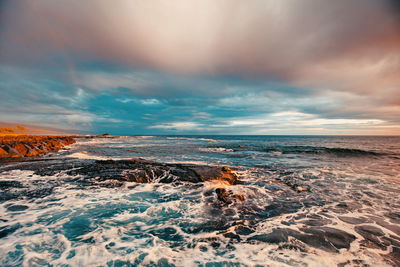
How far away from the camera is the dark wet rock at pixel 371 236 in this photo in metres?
4.65

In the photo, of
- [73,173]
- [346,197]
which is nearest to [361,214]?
[346,197]

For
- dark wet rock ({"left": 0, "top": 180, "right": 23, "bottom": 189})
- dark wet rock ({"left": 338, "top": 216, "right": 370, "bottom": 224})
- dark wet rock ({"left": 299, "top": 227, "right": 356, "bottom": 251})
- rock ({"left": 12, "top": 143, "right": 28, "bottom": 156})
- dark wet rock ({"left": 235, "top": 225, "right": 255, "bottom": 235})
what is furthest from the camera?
rock ({"left": 12, "top": 143, "right": 28, "bottom": 156})

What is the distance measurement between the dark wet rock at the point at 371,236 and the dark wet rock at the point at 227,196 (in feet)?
12.5

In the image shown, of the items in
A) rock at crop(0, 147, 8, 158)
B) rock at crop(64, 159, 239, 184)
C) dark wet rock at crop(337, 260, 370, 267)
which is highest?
rock at crop(0, 147, 8, 158)

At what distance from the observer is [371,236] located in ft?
16.6

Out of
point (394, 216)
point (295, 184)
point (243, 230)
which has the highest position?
point (243, 230)

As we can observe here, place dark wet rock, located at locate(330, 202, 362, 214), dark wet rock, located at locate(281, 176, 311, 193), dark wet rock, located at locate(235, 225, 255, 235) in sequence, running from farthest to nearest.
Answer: dark wet rock, located at locate(281, 176, 311, 193), dark wet rock, located at locate(330, 202, 362, 214), dark wet rock, located at locate(235, 225, 255, 235)

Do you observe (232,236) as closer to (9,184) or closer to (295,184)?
(295,184)

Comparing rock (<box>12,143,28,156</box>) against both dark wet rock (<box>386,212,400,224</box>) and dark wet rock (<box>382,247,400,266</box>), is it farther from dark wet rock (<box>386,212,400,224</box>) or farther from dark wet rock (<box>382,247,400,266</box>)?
dark wet rock (<box>386,212,400,224</box>)

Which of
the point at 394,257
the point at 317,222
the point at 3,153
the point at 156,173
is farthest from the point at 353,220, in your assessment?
the point at 3,153

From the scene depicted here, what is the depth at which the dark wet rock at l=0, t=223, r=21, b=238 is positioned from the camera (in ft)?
15.5

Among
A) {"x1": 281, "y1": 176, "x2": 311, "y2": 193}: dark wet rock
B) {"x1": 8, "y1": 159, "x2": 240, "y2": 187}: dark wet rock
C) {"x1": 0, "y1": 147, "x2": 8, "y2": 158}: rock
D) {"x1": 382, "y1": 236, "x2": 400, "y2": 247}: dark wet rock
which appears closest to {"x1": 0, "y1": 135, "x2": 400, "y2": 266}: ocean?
{"x1": 382, "y1": 236, "x2": 400, "y2": 247}: dark wet rock

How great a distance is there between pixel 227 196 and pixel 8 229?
23.3ft

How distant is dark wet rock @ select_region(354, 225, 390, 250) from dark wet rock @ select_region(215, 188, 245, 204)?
3.82 metres
